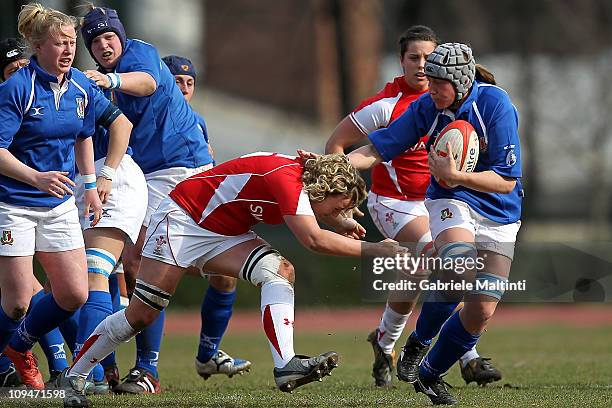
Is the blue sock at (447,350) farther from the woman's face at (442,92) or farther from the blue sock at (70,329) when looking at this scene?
the blue sock at (70,329)

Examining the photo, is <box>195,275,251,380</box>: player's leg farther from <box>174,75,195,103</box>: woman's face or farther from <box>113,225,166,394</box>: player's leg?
<box>174,75,195,103</box>: woman's face

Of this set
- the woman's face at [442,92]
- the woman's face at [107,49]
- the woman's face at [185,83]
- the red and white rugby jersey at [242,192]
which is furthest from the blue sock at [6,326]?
the woman's face at [442,92]

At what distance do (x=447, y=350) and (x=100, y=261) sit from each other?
227 centimetres

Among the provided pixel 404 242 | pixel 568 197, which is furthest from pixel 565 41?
pixel 404 242

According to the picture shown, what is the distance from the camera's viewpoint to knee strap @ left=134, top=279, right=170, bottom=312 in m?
5.88

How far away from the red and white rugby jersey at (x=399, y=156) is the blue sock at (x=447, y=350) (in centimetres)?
178

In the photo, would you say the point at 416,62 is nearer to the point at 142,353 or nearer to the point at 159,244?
the point at 159,244

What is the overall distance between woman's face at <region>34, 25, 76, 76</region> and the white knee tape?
1525mm

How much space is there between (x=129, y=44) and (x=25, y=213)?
65.9 inches

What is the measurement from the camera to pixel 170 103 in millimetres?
7449

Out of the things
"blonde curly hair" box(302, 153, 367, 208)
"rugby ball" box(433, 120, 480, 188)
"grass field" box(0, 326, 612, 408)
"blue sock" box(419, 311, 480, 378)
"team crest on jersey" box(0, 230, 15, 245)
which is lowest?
"grass field" box(0, 326, 612, 408)

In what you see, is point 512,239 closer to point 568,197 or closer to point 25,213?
point 25,213

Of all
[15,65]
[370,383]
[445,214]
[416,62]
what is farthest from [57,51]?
[370,383]

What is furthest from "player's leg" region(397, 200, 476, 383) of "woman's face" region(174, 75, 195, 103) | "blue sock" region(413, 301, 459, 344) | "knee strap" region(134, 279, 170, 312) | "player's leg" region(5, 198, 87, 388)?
"woman's face" region(174, 75, 195, 103)
